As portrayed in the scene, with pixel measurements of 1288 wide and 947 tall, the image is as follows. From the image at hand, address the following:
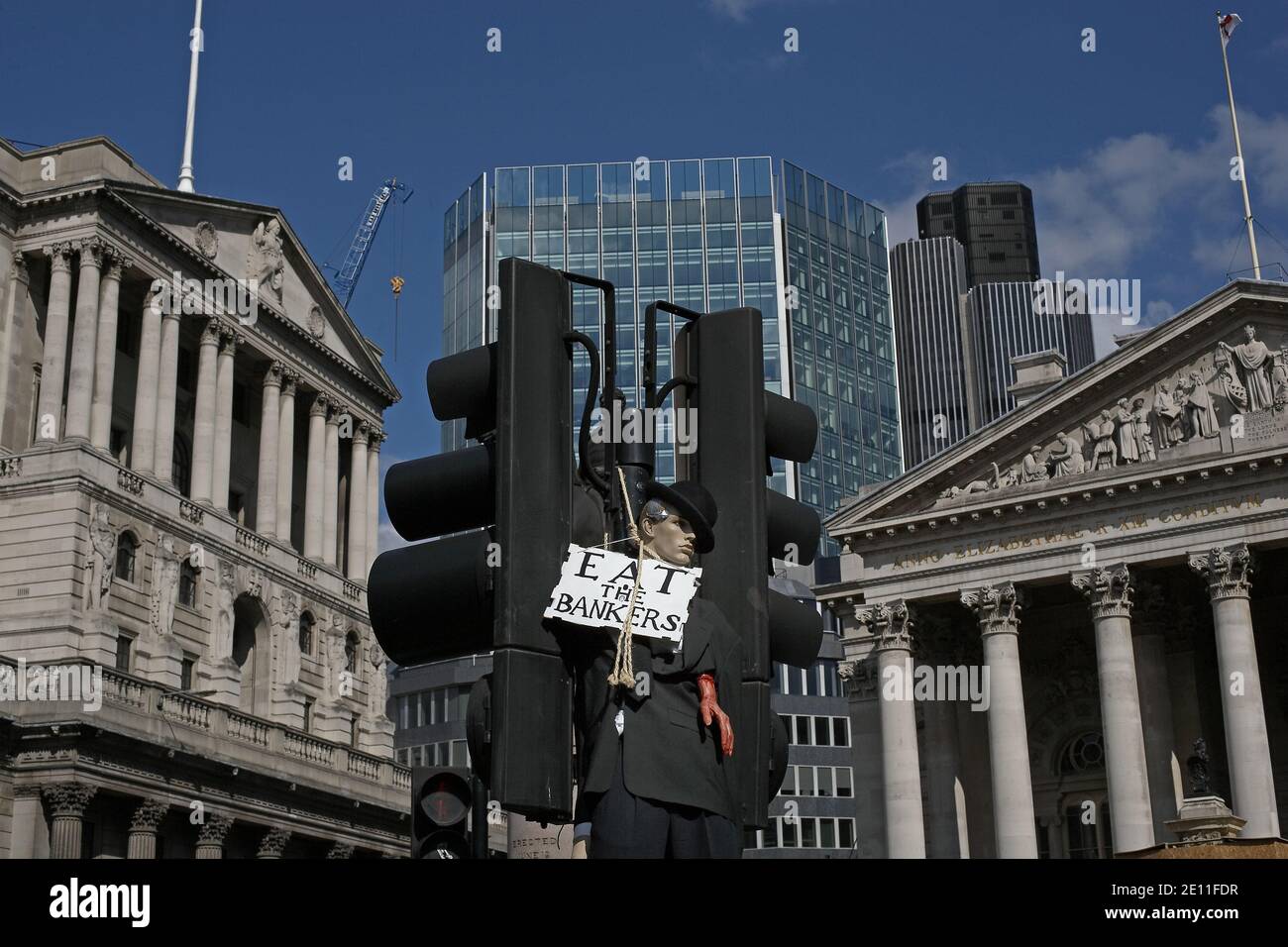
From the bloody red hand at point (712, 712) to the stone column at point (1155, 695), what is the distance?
50.2 metres

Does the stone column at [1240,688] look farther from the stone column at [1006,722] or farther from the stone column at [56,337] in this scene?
the stone column at [56,337]

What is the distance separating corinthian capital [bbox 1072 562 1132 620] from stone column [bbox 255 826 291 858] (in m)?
29.0

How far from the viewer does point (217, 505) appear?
62406 mm

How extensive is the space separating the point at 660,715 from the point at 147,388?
56.1 metres

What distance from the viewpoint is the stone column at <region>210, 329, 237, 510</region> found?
62781mm

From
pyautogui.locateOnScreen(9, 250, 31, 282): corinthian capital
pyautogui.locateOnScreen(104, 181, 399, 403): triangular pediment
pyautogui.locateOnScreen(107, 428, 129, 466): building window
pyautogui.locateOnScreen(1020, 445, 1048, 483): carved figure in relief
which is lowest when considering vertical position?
pyautogui.locateOnScreen(1020, 445, 1048, 483): carved figure in relief

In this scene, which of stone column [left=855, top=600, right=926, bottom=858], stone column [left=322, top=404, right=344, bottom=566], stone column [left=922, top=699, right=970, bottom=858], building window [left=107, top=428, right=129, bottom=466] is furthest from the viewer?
stone column [left=322, top=404, right=344, bottom=566]

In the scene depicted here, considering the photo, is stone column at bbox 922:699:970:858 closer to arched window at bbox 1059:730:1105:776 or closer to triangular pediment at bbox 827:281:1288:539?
arched window at bbox 1059:730:1105:776

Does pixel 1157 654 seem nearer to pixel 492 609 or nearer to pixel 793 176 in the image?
pixel 492 609

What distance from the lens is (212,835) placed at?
176 ft

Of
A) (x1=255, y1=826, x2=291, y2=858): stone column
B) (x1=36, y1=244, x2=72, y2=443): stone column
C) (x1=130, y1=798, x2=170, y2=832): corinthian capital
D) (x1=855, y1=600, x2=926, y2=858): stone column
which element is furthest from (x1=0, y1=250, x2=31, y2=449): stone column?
(x1=855, y1=600, x2=926, y2=858): stone column

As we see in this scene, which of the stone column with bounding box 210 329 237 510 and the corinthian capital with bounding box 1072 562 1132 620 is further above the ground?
the stone column with bounding box 210 329 237 510

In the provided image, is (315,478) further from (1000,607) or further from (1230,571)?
(1230,571)
